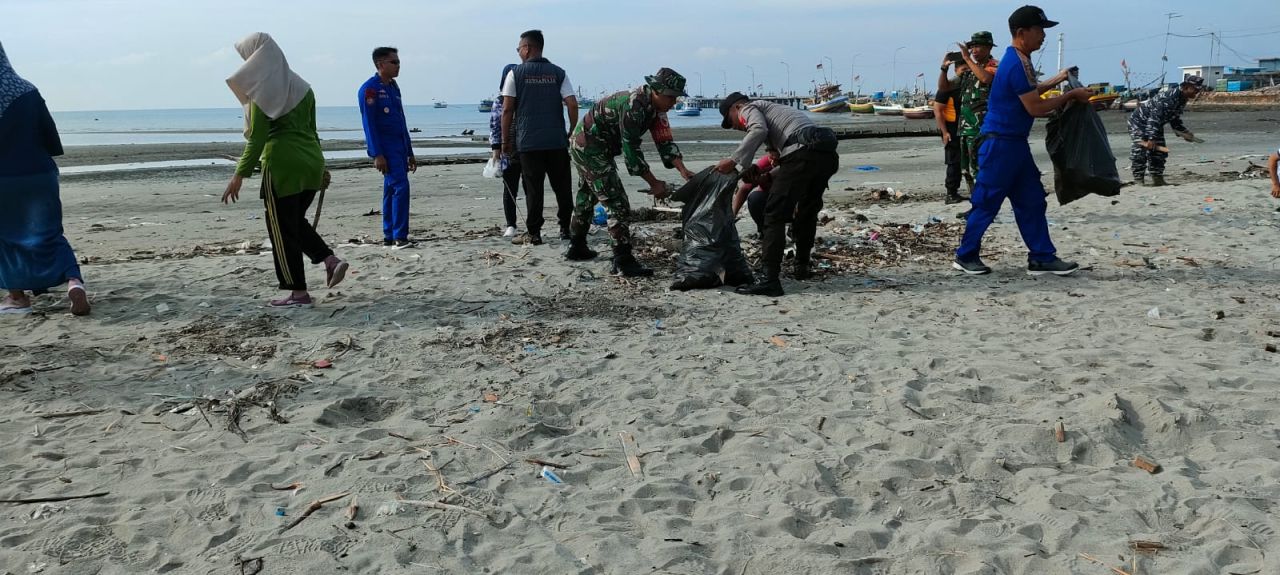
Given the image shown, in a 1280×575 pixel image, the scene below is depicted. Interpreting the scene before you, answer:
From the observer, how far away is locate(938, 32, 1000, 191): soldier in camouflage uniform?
819 centimetres

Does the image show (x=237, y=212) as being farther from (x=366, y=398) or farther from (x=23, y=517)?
(x=23, y=517)

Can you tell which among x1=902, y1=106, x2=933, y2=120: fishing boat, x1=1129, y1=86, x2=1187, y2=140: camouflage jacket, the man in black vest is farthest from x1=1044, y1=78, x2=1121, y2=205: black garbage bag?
x1=902, y1=106, x2=933, y2=120: fishing boat

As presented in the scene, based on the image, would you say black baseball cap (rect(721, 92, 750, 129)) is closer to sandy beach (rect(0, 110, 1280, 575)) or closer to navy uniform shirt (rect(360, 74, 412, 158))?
sandy beach (rect(0, 110, 1280, 575))

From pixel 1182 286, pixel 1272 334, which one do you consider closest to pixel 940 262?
pixel 1182 286

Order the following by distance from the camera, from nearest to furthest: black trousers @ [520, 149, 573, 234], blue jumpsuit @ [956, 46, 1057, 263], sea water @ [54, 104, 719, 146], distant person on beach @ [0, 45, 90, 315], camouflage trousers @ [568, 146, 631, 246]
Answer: distant person on beach @ [0, 45, 90, 315] → blue jumpsuit @ [956, 46, 1057, 263] → camouflage trousers @ [568, 146, 631, 246] → black trousers @ [520, 149, 573, 234] → sea water @ [54, 104, 719, 146]

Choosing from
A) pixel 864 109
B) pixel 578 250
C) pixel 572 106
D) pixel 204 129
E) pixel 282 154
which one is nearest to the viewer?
pixel 282 154

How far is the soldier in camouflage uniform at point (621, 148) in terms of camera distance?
5.73 m

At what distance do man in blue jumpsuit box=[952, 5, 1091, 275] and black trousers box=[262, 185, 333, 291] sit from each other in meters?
4.51

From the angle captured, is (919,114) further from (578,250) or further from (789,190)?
(789,190)

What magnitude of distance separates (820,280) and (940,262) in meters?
1.21

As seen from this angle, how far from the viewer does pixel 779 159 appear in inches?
230

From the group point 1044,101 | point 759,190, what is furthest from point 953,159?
point 759,190

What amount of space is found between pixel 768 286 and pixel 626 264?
1114mm

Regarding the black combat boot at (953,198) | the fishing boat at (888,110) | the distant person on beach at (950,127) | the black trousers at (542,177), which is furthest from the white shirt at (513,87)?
the fishing boat at (888,110)
